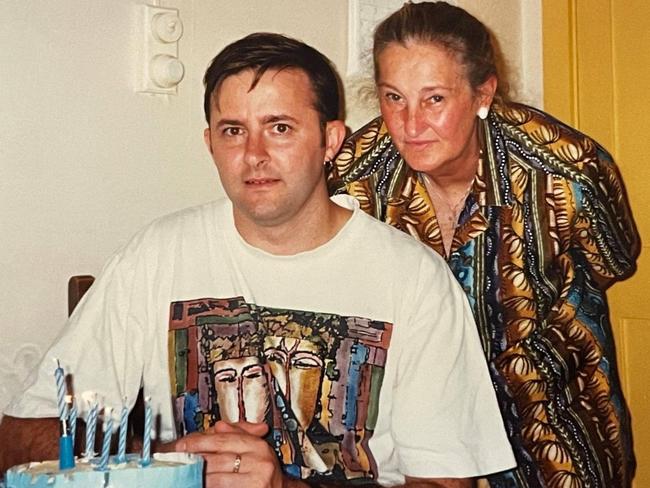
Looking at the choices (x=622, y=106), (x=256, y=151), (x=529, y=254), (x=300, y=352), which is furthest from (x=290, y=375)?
(x=622, y=106)

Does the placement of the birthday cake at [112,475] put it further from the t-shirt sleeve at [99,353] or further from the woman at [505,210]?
the woman at [505,210]

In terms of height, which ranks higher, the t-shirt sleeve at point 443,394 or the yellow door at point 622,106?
the yellow door at point 622,106

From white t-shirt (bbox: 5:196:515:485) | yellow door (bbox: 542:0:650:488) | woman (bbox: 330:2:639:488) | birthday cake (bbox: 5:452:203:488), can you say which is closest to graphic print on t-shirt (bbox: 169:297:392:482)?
white t-shirt (bbox: 5:196:515:485)

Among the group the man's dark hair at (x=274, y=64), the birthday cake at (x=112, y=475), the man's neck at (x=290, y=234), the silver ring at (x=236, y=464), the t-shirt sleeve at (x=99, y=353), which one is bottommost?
the silver ring at (x=236, y=464)

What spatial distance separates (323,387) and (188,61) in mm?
485

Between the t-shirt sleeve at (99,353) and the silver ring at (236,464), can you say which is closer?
the silver ring at (236,464)

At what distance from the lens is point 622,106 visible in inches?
58.7

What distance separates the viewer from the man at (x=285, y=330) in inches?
47.9

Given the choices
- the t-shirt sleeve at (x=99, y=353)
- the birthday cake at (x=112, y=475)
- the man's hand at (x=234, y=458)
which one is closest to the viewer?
the birthday cake at (x=112, y=475)

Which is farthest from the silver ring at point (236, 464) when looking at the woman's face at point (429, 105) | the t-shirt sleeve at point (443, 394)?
the woman's face at point (429, 105)

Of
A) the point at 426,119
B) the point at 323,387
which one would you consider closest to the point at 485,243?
the point at 426,119

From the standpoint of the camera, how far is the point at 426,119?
133 cm

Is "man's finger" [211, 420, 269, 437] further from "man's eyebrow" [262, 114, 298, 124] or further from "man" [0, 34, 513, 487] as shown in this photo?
"man's eyebrow" [262, 114, 298, 124]

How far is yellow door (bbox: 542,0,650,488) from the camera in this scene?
148 centimetres
